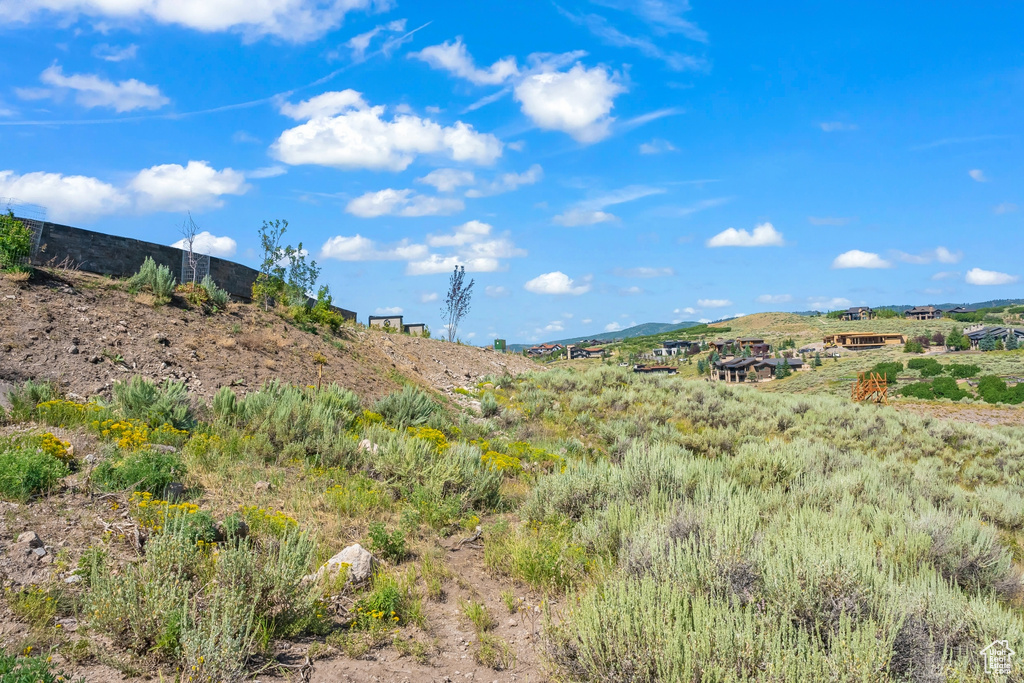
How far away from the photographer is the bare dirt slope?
32.7 ft

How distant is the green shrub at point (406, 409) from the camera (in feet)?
38.5

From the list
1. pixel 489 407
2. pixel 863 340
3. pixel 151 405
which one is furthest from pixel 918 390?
pixel 863 340

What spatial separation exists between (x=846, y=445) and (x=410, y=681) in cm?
1574

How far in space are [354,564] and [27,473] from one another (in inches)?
129

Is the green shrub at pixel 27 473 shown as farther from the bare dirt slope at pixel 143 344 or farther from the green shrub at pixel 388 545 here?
the bare dirt slope at pixel 143 344

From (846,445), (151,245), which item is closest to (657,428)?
(846,445)

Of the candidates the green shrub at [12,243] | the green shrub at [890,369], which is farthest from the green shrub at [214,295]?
the green shrub at [890,369]

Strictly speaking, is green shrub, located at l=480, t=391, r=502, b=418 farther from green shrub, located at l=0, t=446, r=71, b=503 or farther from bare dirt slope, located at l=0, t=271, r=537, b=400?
green shrub, located at l=0, t=446, r=71, b=503

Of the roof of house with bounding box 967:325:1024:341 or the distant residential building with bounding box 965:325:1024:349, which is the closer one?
the distant residential building with bounding box 965:325:1024:349

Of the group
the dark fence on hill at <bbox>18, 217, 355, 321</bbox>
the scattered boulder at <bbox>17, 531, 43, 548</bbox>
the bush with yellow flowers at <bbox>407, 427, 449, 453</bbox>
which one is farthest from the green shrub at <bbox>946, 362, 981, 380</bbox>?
the scattered boulder at <bbox>17, 531, 43, 548</bbox>

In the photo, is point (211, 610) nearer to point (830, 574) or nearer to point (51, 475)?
point (51, 475)

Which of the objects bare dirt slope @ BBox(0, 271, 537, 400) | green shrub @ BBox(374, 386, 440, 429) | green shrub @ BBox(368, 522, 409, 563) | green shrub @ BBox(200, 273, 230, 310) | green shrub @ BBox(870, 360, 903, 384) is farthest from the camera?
green shrub @ BBox(870, 360, 903, 384)

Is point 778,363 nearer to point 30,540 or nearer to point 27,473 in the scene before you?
point 27,473

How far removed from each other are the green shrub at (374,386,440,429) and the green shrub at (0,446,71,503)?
6188 millimetres
